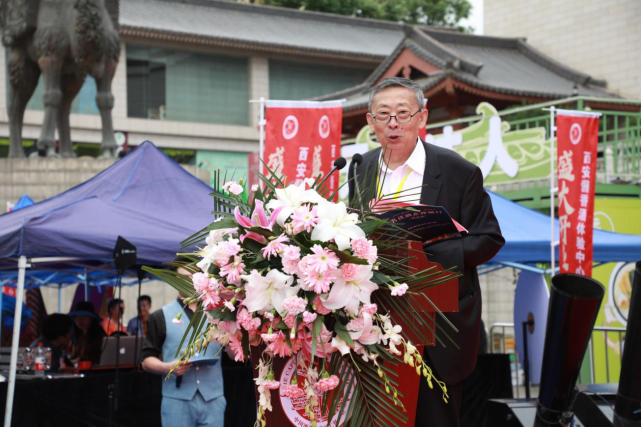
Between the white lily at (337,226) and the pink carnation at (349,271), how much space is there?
0.05m

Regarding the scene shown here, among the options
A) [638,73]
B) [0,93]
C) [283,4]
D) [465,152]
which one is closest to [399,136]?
[465,152]

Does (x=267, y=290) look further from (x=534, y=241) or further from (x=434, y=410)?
(x=534, y=241)

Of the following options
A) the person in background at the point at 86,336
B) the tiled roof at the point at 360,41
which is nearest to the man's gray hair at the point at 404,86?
the person in background at the point at 86,336

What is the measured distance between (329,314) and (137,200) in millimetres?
5121

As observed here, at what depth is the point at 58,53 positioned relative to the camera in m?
10.5

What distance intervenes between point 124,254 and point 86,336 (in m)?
3.15

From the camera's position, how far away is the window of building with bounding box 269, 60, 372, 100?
85.2 feet

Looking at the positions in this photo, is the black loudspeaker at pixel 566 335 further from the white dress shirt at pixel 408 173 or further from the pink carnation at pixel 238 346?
the pink carnation at pixel 238 346

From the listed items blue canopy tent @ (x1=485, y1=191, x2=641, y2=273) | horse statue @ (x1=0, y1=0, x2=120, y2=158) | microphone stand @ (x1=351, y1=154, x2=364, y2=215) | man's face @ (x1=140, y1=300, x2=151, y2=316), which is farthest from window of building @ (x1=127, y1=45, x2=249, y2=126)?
microphone stand @ (x1=351, y1=154, x2=364, y2=215)

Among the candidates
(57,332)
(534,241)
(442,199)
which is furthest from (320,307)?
(57,332)

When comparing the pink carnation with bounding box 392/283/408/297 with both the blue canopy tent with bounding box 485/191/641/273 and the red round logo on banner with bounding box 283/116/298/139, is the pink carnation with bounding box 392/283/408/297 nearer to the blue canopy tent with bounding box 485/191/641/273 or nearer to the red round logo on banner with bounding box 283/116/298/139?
the red round logo on banner with bounding box 283/116/298/139

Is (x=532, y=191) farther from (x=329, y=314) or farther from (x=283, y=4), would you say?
(x=283, y=4)

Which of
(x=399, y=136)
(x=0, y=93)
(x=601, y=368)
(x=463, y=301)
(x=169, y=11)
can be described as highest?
(x=169, y=11)

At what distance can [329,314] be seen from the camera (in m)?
2.26
